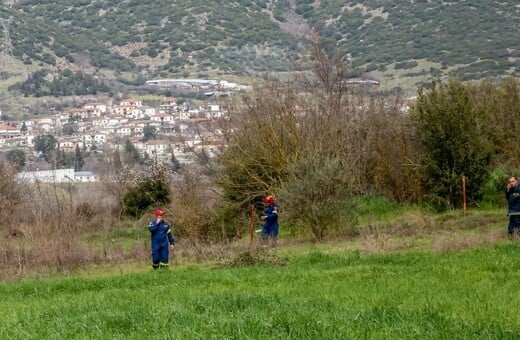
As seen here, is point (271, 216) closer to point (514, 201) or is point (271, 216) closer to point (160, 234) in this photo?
point (160, 234)

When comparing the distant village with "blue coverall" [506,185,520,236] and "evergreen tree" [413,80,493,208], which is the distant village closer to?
"evergreen tree" [413,80,493,208]

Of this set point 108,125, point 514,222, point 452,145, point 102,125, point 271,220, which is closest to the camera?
point 514,222

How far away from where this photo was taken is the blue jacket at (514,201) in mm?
20641

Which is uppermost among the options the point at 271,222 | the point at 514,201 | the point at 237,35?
the point at 237,35

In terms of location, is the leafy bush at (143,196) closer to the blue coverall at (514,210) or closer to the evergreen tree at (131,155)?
the evergreen tree at (131,155)

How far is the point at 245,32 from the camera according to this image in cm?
11969

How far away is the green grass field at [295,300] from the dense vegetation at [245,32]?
66.6 metres

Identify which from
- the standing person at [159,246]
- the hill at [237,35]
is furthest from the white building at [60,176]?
the hill at [237,35]

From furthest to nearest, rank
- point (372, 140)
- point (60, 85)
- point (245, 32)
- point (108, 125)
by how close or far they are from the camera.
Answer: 1. point (245, 32)
2. point (60, 85)
3. point (108, 125)
4. point (372, 140)

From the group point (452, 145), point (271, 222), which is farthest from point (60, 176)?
point (271, 222)

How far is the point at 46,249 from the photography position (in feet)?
70.3

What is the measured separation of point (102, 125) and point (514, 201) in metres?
76.0

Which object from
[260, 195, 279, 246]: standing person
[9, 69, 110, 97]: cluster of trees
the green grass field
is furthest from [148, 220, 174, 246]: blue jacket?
[9, 69, 110, 97]: cluster of trees

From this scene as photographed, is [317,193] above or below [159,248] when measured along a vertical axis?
above
